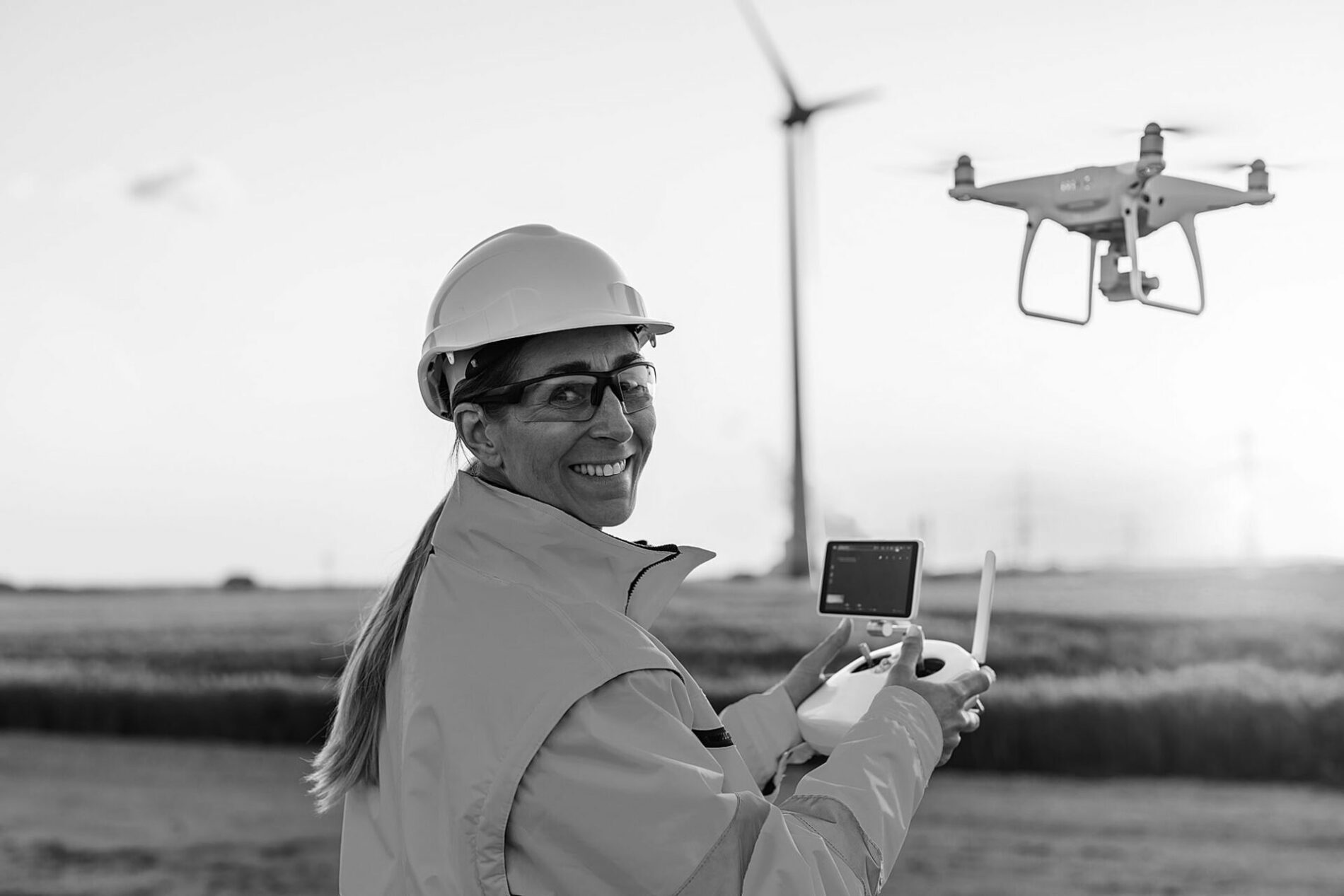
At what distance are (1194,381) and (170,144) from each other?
4.68 meters

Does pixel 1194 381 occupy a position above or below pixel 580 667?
above

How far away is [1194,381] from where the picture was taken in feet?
16.1

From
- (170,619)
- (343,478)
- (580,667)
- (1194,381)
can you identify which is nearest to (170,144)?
(343,478)

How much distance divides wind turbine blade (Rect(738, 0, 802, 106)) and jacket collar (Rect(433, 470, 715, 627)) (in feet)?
14.2

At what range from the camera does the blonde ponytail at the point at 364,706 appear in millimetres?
1482

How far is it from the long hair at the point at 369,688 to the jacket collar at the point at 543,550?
0.07 meters

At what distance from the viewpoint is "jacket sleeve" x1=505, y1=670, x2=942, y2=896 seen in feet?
4.10

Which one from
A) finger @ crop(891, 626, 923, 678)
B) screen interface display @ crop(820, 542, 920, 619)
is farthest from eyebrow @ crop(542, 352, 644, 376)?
screen interface display @ crop(820, 542, 920, 619)

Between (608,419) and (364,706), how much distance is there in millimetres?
461

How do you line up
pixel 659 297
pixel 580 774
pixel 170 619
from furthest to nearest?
pixel 170 619 → pixel 659 297 → pixel 580 774

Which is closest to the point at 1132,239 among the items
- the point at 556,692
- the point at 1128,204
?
the point at 1128,204

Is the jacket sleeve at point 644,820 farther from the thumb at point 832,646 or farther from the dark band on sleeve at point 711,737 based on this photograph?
the thumb at point 832,646

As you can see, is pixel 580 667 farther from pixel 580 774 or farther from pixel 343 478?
pixel 343 478

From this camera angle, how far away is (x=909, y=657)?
1.68m
